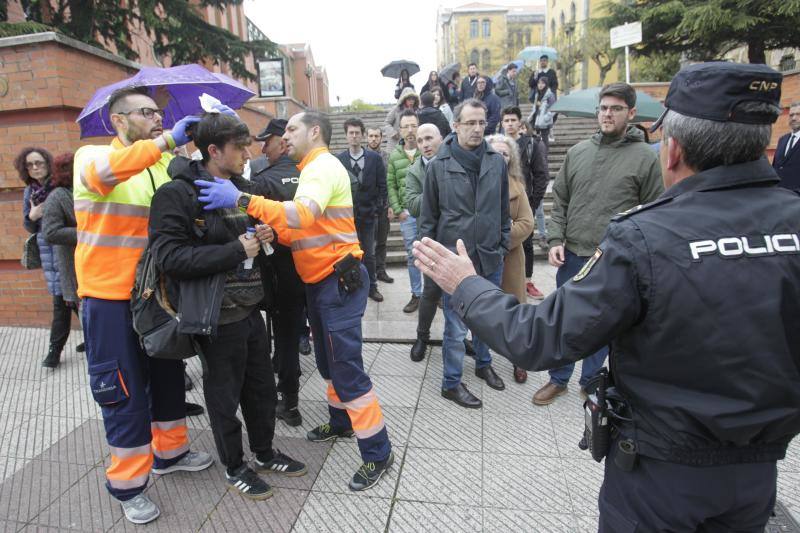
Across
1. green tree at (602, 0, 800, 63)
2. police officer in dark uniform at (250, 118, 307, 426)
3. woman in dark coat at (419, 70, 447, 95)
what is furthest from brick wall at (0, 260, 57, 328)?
green tree at (602, 0, 800, 63)

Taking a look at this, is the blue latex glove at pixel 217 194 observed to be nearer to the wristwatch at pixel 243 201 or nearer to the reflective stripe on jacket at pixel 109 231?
the wristwatch at pixel 243 201

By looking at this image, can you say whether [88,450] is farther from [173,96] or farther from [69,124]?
[69,124]

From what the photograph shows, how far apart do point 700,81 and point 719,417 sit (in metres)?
0.84

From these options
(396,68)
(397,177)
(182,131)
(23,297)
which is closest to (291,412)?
(182,131)

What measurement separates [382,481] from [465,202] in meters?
2.01

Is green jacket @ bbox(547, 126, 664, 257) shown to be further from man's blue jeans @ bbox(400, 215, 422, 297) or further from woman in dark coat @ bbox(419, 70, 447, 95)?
woman in dark coat @ bbox(419, 70, 447, 95)

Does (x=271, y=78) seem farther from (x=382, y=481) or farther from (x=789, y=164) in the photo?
(x=382, y=481)

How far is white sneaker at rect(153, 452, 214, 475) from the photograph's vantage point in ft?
9.52

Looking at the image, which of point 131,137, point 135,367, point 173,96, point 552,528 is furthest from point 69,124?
point 552,528

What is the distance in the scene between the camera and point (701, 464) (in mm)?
1257

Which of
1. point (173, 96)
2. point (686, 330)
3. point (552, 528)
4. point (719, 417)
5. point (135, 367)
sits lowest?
point (552, 528)

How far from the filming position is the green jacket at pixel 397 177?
19.0 feet

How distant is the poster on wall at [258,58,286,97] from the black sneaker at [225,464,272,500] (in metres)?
11.1

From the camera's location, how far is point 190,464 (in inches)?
116
